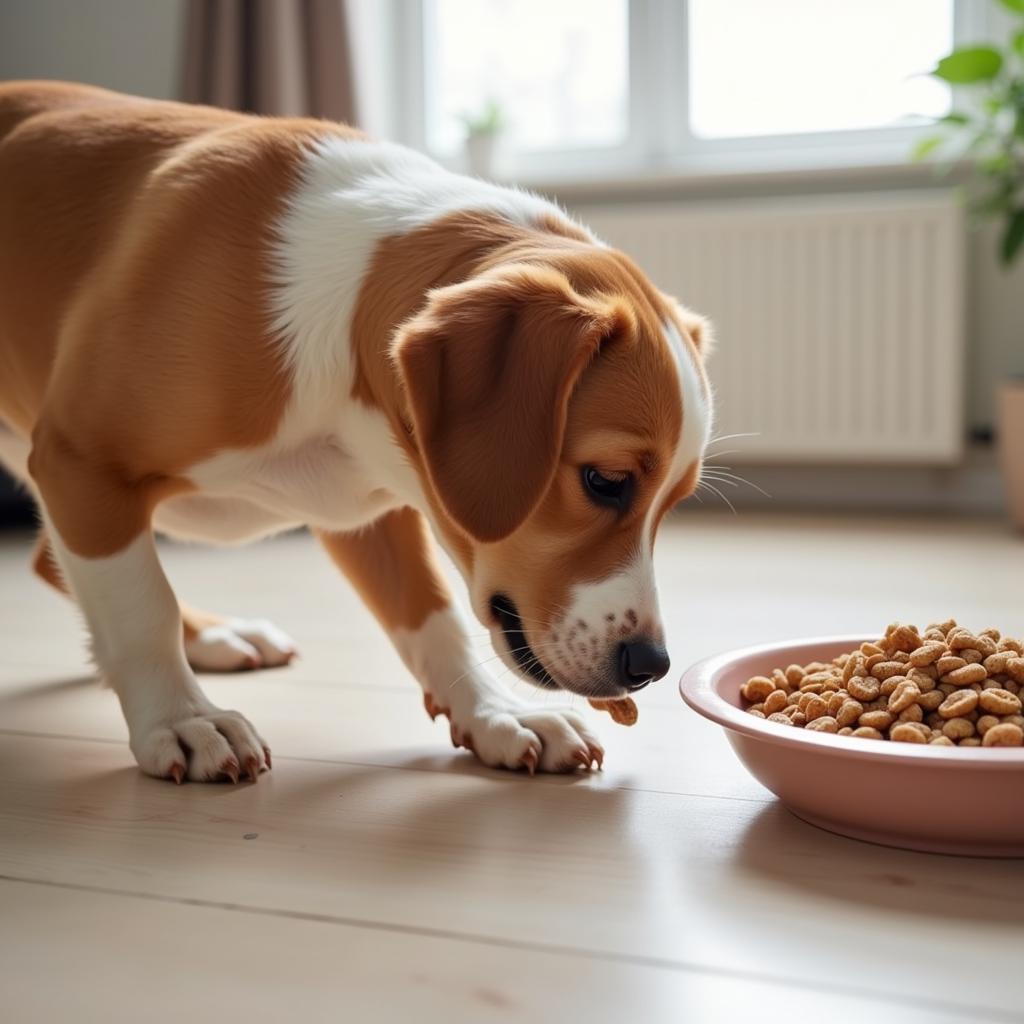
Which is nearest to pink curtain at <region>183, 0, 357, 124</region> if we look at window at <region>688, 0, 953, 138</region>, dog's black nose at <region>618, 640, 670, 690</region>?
window at <region>688, 0, 953, 138</region>

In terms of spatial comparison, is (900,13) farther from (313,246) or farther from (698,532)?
(313,246)

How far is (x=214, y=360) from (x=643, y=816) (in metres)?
0.67

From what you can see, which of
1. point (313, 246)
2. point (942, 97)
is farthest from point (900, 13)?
point (313, 246)

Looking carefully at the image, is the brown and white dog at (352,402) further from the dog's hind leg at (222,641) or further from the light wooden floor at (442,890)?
the dog's hind leg at (222,641)

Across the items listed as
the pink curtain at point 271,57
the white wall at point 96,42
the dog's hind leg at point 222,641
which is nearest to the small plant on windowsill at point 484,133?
the pink curtain at point 271,57

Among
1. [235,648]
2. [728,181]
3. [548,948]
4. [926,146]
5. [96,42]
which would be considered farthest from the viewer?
[96,42]

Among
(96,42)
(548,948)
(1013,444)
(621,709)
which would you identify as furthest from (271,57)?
(548,948)

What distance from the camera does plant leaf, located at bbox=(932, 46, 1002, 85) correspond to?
3.42 m

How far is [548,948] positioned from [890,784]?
0.34 meters

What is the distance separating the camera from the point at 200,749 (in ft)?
4.72

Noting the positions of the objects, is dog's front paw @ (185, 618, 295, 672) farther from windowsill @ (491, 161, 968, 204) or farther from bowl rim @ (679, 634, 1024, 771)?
windowsill @ (491, 161, 968, 204)

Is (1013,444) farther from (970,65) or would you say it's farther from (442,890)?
(442,890)

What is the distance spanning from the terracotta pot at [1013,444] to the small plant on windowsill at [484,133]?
185 cm

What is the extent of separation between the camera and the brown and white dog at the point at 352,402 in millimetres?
1279
